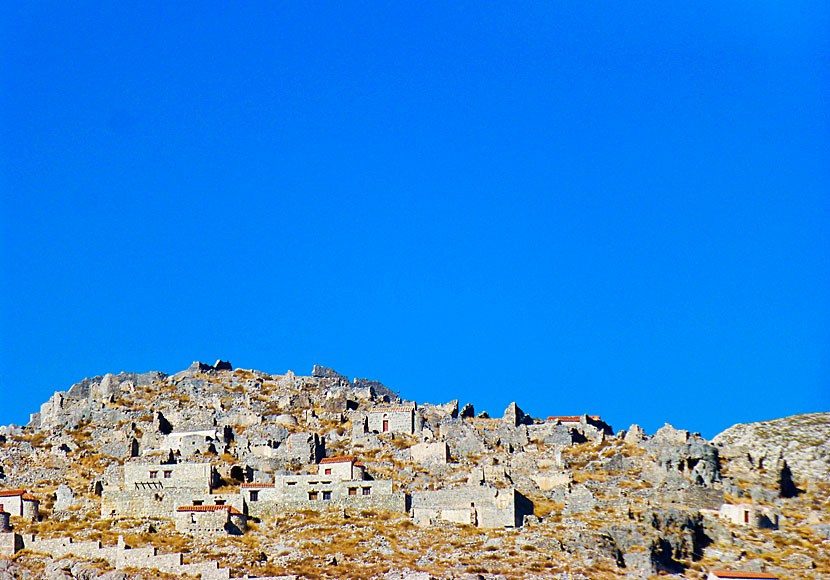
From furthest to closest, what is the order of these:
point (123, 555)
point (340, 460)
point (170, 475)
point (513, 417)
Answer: point (513, 417), point (170, 475), point (340, 460), point (123, 555)

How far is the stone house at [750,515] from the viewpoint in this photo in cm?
9000

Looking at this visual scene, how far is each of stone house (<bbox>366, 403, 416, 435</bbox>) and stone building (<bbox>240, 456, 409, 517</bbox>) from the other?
12329mm

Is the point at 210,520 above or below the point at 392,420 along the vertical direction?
below

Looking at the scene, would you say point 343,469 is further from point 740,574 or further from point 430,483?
point 740,574

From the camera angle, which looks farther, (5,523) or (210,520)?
(5,523)

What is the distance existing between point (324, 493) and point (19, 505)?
62.2ft

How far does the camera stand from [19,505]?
312ft

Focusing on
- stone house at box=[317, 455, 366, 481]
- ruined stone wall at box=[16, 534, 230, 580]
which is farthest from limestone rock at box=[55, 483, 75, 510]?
stone house at box=[317, 455, 366, 481]

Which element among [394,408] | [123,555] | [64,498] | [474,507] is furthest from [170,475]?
[474,507]

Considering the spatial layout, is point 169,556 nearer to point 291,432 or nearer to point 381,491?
point 381,491

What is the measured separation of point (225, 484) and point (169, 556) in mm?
11349

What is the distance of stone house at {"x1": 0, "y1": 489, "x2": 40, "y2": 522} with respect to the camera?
94.7 m

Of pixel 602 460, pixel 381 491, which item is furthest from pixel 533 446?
pixel 381 491

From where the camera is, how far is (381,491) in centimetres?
9300
